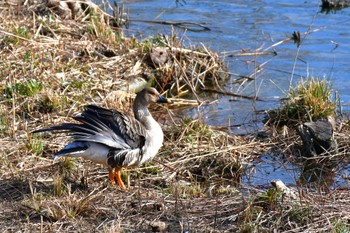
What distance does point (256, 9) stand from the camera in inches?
507

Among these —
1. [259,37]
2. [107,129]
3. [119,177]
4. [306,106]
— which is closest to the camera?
[107,129]

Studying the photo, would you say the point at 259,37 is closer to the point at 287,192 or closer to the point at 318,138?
the point at 318,138

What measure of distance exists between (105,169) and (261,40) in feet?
17.1

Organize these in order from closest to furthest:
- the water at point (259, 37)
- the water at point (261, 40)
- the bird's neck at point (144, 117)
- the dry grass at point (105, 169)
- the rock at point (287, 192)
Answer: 1. the dry grass at point (105, 169)
2. the rock at point (287, 192)
3. the bird's neck at point (144, 117)
4. the water at point (261, 40)
5. the water at point (259, 37)

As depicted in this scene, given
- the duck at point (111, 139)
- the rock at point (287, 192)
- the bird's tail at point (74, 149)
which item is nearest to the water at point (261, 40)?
the duck at point (111, 139)

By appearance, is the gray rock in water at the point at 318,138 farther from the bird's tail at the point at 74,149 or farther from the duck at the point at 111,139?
the bird's tail at the point at 74,149

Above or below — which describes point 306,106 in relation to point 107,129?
below

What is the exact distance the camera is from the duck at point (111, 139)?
6168 mm

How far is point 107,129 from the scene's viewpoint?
249 inches

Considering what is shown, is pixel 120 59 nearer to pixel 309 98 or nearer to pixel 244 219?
pixel 309 98

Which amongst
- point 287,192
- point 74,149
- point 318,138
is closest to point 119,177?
point 74,149

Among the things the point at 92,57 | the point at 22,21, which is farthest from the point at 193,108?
the point at 22,21

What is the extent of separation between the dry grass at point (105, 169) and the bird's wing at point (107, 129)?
0.36 metres

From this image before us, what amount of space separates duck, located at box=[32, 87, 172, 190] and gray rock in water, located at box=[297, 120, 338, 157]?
1.64m
